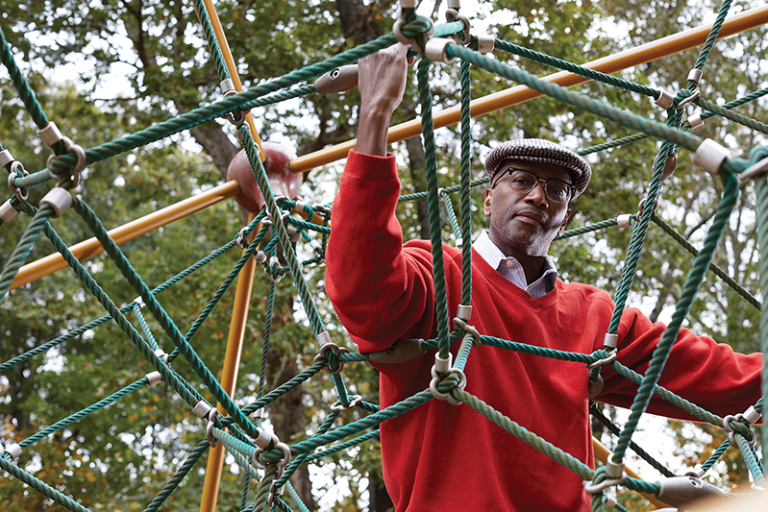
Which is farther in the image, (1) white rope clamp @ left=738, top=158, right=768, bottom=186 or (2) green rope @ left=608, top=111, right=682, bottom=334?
(2) green rope @ left=608, top=111, right=682, bottom=334

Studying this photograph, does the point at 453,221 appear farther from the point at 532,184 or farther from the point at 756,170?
the point at 756,170

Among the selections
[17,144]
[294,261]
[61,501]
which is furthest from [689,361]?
[17,144]

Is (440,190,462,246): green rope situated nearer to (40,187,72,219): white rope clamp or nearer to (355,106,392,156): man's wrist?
(355,106,392,156): man's wrist

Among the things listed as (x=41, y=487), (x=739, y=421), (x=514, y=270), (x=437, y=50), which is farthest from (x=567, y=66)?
(x=41, y=487)

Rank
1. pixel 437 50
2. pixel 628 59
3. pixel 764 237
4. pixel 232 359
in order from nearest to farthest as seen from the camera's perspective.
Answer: pixel 764 237 < pixel 437 50 < pixel 628 59 < pixel 232 359

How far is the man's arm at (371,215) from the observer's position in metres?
1.04

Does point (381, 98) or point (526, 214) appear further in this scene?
point (526, 214)

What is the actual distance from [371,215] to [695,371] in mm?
781

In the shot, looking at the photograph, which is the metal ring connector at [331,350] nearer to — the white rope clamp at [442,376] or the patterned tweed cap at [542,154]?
the white rope clamp at [442,376]

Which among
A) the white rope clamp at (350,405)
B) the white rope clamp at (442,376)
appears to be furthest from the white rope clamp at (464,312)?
the white rope clamp at (350,405)

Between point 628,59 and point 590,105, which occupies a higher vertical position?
point 628,59

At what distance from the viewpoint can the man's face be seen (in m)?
1.45

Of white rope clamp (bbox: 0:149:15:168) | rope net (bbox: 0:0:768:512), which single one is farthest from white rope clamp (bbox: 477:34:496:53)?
white rope clamp (bbox: 0:149:15:168)

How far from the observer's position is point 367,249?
3.42ft
